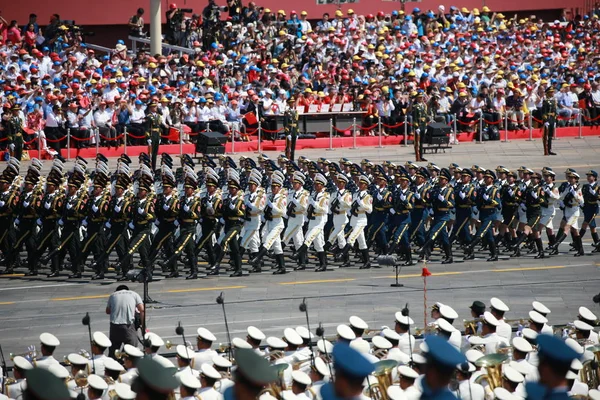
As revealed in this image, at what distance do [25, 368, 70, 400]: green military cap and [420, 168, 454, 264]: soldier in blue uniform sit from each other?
660 inches

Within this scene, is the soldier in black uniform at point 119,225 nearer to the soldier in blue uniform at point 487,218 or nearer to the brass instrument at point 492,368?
the soldier in blue uniform at point 487,218

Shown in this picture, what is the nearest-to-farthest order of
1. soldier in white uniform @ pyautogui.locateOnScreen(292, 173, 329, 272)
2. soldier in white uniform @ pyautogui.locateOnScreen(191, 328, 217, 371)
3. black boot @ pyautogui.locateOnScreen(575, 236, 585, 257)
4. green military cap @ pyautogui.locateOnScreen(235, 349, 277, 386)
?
green military cap @ pyautogui.locateOnScreen(235, 349, 277, 386)
soldier in white uniform @ pyautogui.locateOnScreen(191, 328, 217, 371)
soldier in white uniform @ pyautogui.locateOnScreen(292, 173, 329, 272)
black boot @ pyautogui.locateOnScreen(575, 236, 585, 257)

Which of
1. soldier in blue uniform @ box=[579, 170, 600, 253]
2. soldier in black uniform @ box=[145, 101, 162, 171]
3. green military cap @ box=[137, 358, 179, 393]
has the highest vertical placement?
soldier in black uniform @ box=[145, 101, 162, 171]

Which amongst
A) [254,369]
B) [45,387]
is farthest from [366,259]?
[45,387]

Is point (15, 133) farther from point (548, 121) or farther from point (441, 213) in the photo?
point (548, 121)

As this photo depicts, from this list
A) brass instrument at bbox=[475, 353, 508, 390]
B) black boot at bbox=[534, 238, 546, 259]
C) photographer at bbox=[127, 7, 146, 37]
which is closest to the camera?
brass instrument at bbox=[475, 353, 508, 390]

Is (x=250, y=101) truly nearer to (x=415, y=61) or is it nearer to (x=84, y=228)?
(x=415, y=61)

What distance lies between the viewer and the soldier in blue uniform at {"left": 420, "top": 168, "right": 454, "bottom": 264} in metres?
22.5

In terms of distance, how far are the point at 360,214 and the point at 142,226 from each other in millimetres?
4198

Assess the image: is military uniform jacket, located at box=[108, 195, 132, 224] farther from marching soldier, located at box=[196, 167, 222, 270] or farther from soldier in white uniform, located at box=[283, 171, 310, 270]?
soldier in white uniform, located at box=[283, 171, 310, 270]

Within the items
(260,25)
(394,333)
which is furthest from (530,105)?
(394,333)

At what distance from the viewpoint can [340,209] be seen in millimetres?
22391

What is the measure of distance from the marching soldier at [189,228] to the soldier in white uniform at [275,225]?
4.09 ft

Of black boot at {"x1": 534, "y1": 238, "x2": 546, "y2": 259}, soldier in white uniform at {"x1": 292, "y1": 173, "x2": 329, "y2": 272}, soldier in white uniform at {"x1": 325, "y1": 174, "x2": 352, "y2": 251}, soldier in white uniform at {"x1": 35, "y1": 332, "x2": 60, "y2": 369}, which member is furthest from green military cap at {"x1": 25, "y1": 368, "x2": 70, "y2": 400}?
black boot at {"x1": 534, "y1": 238, "x2": 546, "y2": 259}
